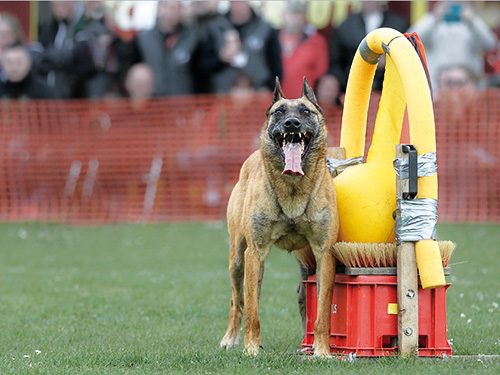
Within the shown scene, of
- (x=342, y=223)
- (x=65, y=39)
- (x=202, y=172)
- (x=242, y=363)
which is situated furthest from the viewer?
(x=65, y=39)

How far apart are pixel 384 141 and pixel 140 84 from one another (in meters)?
11.6

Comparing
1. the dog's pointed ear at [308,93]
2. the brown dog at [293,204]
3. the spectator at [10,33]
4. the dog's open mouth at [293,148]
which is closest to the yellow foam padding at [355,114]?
the dog's pointed ear at [308,93]

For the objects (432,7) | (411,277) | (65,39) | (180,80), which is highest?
(432,7)

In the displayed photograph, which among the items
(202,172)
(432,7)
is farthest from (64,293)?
(432,7)

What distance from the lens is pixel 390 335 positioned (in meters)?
5.92

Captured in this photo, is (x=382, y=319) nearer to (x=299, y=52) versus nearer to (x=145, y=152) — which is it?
(x=145, y=152)

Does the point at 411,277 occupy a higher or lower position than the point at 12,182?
lower

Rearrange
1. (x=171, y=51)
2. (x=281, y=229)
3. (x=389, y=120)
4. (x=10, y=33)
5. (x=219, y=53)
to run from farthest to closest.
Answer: (x=10, y=33) → (x=171, y=51) → (x=219, y=53) → (x=389, y=120) → (x=281, y=229)

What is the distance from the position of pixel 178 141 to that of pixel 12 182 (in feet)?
11.4

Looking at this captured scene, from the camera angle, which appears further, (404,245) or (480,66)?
(480,66)

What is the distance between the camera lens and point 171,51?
1778 centimetres

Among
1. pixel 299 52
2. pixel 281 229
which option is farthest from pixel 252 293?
pixel 299 52

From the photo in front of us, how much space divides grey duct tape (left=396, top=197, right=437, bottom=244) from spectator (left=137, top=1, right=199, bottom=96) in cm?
1219

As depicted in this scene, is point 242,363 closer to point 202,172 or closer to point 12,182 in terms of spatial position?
point 202,172
